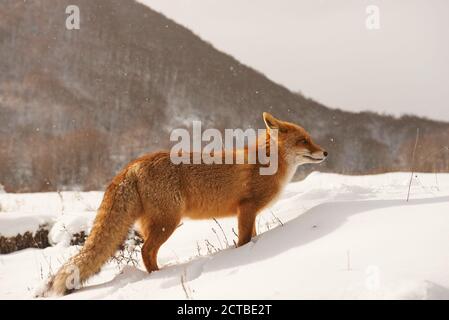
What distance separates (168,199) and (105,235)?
2.83 feet

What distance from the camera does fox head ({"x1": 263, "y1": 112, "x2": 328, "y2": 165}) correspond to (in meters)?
6.10

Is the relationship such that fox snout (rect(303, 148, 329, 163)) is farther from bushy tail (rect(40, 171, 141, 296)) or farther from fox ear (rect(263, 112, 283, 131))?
bushy tail (rect(40, 171, 141, 296))

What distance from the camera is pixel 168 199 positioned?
17.7ft

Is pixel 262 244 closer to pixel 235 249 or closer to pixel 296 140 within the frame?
pixel 235 249

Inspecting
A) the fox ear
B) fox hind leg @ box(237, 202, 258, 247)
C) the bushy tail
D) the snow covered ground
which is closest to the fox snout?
the fox ear

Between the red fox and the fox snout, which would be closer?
the red fox

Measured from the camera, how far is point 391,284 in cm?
322

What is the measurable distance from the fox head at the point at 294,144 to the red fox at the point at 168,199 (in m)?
0.01

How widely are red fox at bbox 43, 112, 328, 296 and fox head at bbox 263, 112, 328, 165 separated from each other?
0.01 metres

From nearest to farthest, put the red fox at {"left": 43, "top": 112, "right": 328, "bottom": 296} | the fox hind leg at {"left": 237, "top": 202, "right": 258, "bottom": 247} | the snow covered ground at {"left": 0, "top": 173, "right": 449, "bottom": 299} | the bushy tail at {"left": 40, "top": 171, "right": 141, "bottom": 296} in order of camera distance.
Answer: the snow covered ground at {"left": 0, "top": 173, "right": 449, "bottom": 299} → the bushy tail at {"left": 40, "top": 171, "right": 141, "bottom": 296} → the red fox at {"left": 43, "top": 112, "right": 328, "bottom": 296} → the fox hind leg at {"left": 237, "top": 202, "right": 258, "bottom": 247}

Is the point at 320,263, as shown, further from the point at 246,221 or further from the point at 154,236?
the point at 154,236

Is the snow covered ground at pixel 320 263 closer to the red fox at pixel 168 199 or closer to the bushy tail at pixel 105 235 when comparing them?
the bushy tail at pixel 105 235
